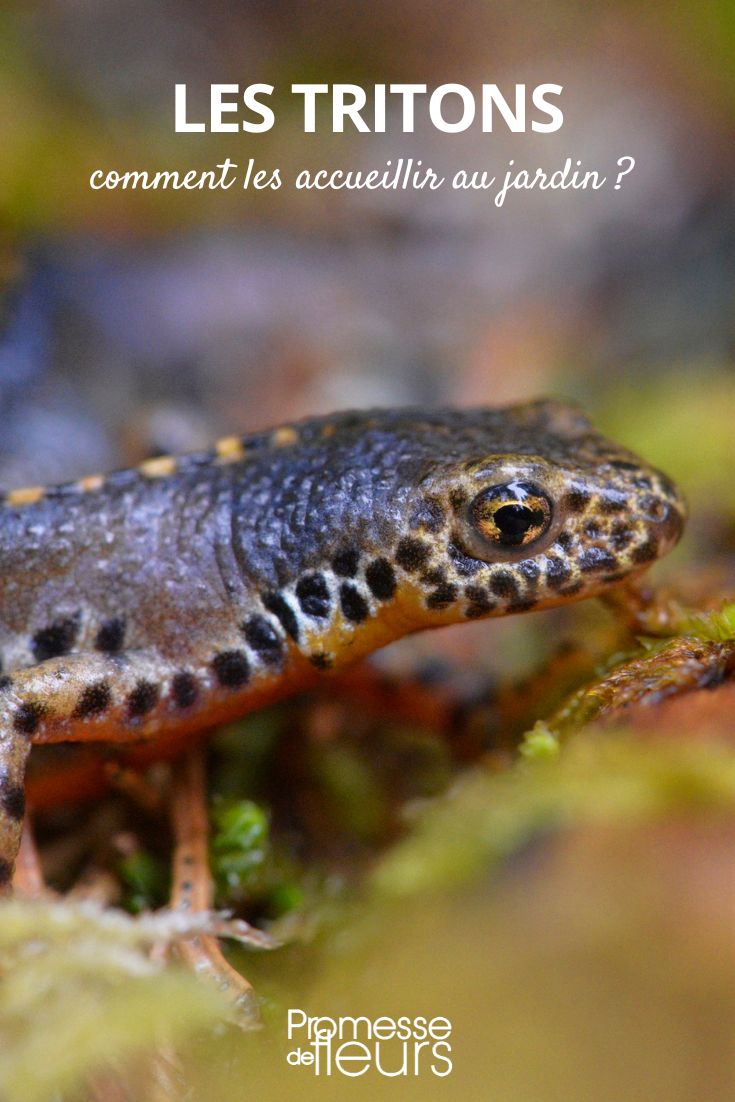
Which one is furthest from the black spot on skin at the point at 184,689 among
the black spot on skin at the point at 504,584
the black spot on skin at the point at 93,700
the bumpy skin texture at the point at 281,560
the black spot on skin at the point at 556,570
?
the black spot on skin at the point at 556,570

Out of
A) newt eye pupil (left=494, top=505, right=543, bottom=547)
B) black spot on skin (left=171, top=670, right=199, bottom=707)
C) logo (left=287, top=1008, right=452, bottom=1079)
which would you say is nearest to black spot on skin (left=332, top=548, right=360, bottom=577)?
newt eye pupil (left=494, top=505, right=543, bottom=547)

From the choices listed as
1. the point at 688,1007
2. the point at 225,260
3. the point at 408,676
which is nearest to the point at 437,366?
the point at 225,260

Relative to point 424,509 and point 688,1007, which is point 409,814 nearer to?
point 424,509

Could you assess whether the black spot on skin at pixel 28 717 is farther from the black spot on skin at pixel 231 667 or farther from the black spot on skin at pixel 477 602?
the black spot on skin at pixel 477 602

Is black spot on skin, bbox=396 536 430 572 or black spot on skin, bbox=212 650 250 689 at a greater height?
black spot on skin, bbox=396 536 430 572

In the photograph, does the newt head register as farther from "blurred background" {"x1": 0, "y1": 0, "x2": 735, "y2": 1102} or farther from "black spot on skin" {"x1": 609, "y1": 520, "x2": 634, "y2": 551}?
"blurred background" {"x1": 0, "y1": 0, "x2": 735, "y2": 1102}

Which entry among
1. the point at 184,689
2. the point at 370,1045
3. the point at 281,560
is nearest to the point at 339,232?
the point at 281,560
